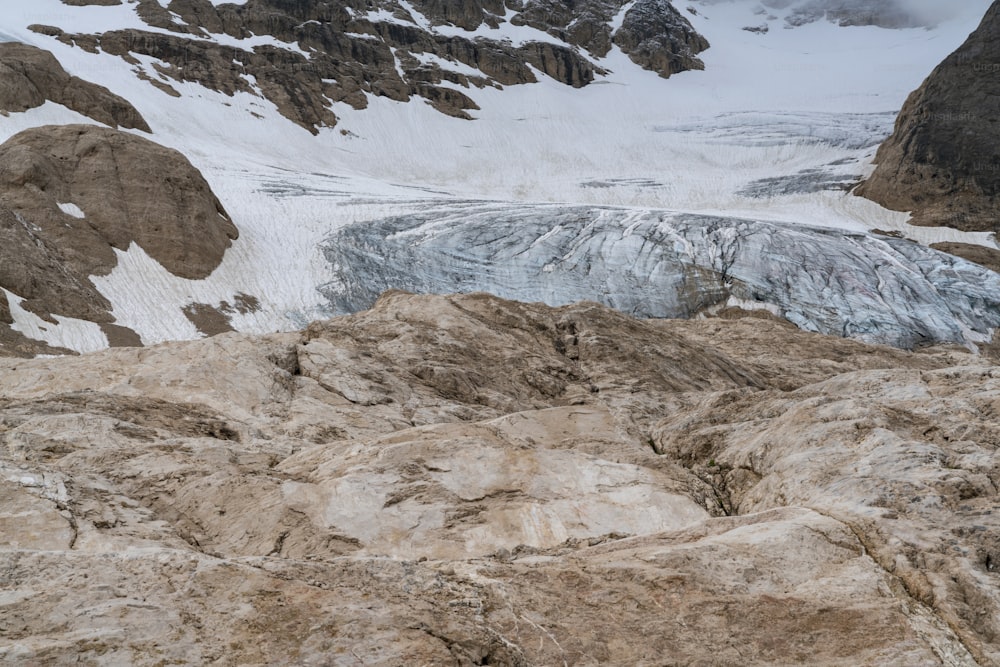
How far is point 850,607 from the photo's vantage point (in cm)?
629

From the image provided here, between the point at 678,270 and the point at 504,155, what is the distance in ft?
172

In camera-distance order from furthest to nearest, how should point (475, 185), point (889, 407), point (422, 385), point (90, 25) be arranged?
point (90, 25) < point (475, 185) < point (422, 385) < point (889, 407)

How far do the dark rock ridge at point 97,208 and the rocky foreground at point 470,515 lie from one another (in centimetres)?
2814

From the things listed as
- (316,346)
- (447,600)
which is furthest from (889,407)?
(316,346)

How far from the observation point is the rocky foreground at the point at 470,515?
543cm

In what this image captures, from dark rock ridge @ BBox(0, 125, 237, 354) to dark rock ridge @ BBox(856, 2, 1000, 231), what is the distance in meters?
58.1

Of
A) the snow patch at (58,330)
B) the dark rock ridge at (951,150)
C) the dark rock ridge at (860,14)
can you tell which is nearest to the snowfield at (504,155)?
the snow patch at (58,330)

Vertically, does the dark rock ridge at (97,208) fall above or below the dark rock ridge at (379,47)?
below

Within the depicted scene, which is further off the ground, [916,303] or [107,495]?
[107,495]

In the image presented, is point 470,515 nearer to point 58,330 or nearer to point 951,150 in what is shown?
point 58,330

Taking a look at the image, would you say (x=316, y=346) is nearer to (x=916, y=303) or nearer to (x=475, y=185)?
(x=916, y=303)

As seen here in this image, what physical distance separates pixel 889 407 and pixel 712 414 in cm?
275

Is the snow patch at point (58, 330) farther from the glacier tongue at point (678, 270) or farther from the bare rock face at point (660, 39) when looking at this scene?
the bare rock face at point (660, 39)

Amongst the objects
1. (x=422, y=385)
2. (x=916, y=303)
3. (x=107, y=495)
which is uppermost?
(x=107, y=495)
